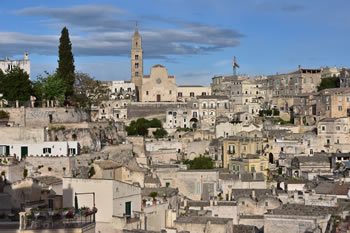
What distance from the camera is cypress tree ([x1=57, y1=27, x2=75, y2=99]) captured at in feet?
152

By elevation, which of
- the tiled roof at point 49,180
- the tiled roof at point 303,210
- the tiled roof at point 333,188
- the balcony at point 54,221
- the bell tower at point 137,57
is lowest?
the tiled roof at point 303,210

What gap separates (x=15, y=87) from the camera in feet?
135

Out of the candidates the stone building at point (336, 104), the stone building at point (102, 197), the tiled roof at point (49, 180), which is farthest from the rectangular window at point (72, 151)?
the stone building at point (336, 104)

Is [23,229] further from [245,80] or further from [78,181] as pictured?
[245,80]

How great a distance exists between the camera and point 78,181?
68.0 feet

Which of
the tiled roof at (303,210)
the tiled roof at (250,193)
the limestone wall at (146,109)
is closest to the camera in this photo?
the tiled roof at (303,210)

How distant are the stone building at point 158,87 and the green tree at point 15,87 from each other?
47.2m

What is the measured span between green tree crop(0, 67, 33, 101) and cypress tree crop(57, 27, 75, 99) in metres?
4.19

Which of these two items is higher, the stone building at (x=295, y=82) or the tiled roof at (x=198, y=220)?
the stone building at (x=295, y=82)

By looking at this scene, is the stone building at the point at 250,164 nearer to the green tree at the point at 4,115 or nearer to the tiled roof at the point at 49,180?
the green tree at the point at 4,115

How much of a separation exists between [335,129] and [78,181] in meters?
39.7

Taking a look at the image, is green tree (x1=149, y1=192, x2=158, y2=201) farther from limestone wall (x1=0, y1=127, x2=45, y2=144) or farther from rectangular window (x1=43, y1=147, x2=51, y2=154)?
limestone wall (x1=0, y1=127, x2=45, y2=144)

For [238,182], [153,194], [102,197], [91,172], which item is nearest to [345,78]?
[238,182]

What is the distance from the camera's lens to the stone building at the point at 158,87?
89125 millimetres
